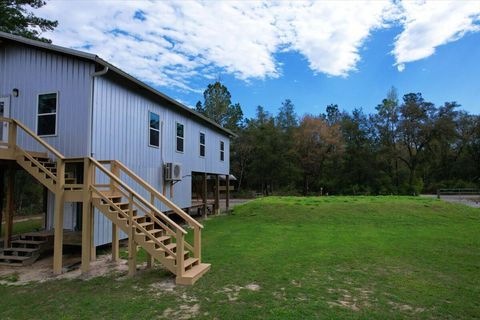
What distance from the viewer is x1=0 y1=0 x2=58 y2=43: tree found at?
634 inches

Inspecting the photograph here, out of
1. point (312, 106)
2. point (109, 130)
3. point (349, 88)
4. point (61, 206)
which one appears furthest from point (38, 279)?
point (312, 106)

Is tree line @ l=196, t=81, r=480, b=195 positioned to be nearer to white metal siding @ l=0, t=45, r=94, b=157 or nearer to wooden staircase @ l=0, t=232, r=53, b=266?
white metal siding @ l=0, t=45, r=94, b=157

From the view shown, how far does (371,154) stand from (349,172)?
Answer: 3362mm

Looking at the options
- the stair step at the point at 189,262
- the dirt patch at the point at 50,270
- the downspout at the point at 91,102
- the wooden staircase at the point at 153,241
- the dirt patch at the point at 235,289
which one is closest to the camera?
the dirt patch at the point at 235,289

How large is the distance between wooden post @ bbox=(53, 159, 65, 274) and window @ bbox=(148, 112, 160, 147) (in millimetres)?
4292

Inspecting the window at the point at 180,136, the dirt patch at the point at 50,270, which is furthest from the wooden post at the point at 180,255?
the window at the point at 180,136

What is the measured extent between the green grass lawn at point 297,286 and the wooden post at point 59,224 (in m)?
0.68

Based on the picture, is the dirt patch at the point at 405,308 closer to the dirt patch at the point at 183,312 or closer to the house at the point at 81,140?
the dirt patch at the point at 183,312

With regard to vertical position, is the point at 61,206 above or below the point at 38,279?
above

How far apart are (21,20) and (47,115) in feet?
37.5

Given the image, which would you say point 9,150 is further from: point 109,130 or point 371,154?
point 371,154

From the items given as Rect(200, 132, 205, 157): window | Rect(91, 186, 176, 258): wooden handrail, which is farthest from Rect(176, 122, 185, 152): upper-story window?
Rect(91, 186, 176, 258): wooden handrail

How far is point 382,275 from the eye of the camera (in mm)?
6305

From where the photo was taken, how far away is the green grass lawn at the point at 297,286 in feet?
15.0
